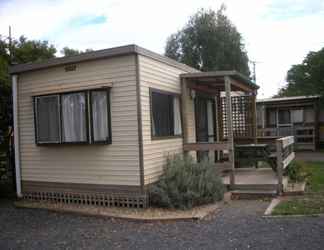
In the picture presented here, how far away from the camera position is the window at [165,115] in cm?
714

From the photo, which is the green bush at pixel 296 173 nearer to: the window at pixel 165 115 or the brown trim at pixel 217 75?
the brown trim at pixel 217 75

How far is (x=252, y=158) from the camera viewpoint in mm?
8914

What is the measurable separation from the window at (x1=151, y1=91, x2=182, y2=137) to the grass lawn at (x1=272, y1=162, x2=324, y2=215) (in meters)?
2.67

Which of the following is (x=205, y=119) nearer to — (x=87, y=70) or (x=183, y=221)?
(x=87, y=70)

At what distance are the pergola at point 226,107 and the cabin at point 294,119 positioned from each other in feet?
19.7

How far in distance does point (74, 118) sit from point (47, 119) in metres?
0.77

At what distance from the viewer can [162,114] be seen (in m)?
7.45

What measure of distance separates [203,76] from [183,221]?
3.49 meters

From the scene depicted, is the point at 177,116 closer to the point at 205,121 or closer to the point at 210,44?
the point at 205,121

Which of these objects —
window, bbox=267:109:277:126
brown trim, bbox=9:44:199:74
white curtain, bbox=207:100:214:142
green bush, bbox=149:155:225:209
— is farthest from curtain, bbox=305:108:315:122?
green bush, bbox=149:155:225:209

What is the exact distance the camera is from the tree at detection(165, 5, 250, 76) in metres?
22.8

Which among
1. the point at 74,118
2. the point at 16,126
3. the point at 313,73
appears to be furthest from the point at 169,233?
the point at 313,73

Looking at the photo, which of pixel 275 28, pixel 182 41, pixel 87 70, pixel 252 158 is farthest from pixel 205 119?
pixel 182 41

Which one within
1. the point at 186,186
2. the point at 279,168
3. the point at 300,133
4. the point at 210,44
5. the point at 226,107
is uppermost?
the point at 210,44
